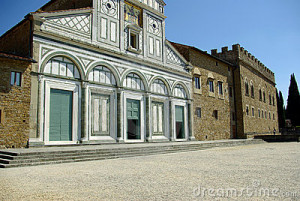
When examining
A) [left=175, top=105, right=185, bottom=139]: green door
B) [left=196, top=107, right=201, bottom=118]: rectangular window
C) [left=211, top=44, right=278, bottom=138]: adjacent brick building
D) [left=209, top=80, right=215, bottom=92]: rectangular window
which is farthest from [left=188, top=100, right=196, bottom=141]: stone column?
[left=211, top=44, right=278, bottom=138]: adjacent brick building

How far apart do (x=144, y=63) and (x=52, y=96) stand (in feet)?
25.4

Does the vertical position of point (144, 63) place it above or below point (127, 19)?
below

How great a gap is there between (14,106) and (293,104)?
50367 mm

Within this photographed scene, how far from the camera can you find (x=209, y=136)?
80.5ft

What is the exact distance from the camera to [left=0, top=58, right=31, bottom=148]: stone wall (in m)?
11.5

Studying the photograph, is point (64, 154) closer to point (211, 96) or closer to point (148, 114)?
point (148, 114)

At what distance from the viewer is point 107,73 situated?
16.3m

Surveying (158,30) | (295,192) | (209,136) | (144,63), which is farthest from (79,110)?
(209,136)

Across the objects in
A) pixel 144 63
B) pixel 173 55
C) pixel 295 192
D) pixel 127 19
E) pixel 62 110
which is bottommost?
pixel 295 192

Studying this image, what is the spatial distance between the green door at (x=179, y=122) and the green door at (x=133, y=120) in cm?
454

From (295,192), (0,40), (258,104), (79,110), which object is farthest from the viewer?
(258,104)

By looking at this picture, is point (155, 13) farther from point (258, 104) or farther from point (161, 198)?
point (258, 104)

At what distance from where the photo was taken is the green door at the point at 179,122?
21.6m

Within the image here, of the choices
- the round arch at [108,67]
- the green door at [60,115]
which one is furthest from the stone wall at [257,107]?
the green door at [60,115]
